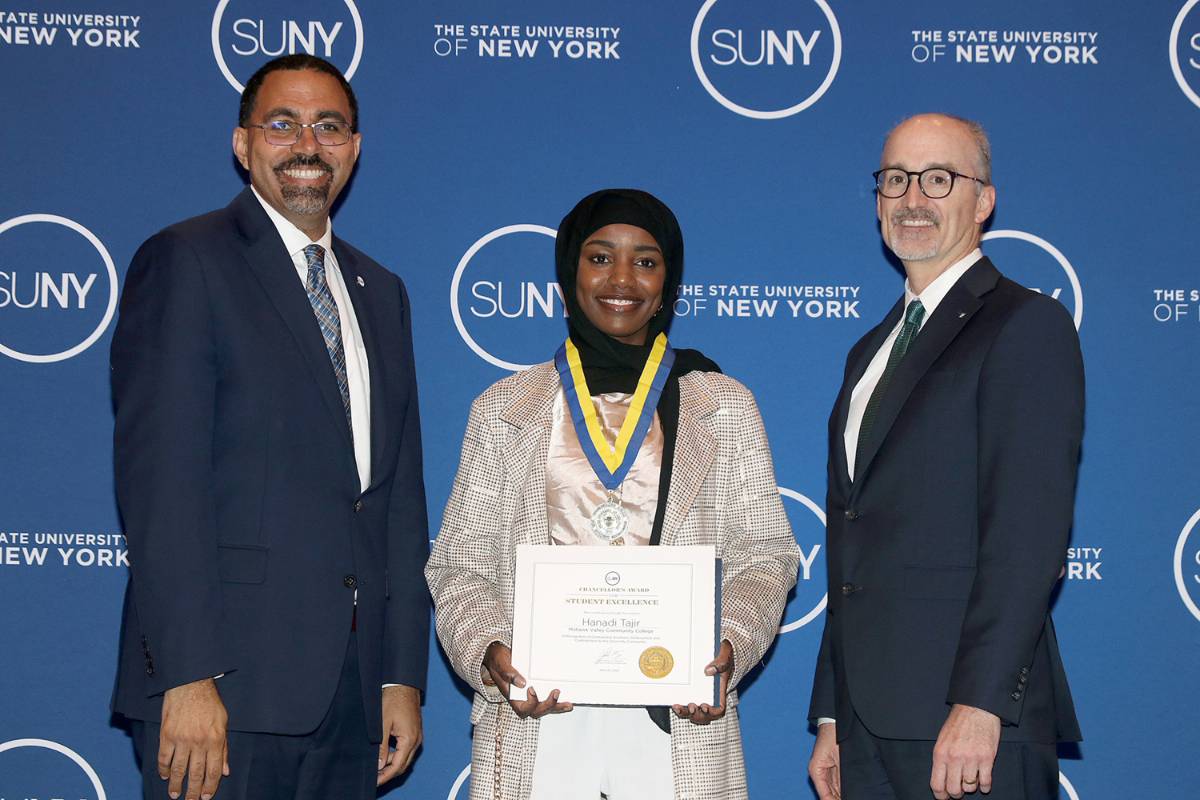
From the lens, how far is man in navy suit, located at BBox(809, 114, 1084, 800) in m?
2.48

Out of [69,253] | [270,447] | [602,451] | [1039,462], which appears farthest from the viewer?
[69,253]

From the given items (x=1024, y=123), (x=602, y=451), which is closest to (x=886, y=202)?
(x=602, y=451)

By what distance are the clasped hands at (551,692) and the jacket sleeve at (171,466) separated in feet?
2.00

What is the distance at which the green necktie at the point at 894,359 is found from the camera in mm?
2865

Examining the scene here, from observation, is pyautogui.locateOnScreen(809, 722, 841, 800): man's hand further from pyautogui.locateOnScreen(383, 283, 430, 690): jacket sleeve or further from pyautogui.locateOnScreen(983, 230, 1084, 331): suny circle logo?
pyautogui.locateOnScreen(983, 230, 1084, 331): suny circle logo

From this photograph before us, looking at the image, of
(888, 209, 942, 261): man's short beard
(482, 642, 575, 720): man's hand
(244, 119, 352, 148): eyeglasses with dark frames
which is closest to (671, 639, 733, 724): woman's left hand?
(482, 642, 575, 720): man's hand

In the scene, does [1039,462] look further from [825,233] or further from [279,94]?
[279,94]

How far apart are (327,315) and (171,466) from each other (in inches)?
23.4

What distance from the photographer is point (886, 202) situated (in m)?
3.04

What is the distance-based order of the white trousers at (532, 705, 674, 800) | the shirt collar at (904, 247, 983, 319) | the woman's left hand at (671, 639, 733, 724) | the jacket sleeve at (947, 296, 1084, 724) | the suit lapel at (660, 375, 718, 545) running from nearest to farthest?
the jacket sleeve at (947, 296, 1084, 724)
the woman's left hand at (671, 639, 733, 724)
the white trousers at (532, 705, 674, 800)
the suit lapel at (660, 375, 718, 545)
the shirt collar at (904, 247, 983, 319)

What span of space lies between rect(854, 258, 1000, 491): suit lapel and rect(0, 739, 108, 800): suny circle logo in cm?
298

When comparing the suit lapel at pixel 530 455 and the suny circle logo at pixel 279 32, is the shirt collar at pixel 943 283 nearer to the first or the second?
the suit lapel at pixel 530 455

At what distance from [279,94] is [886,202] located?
1.64 meters

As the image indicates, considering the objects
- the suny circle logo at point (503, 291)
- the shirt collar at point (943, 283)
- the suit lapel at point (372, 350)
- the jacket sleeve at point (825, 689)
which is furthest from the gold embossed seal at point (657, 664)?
the suny circle logo at point (503, 291)
